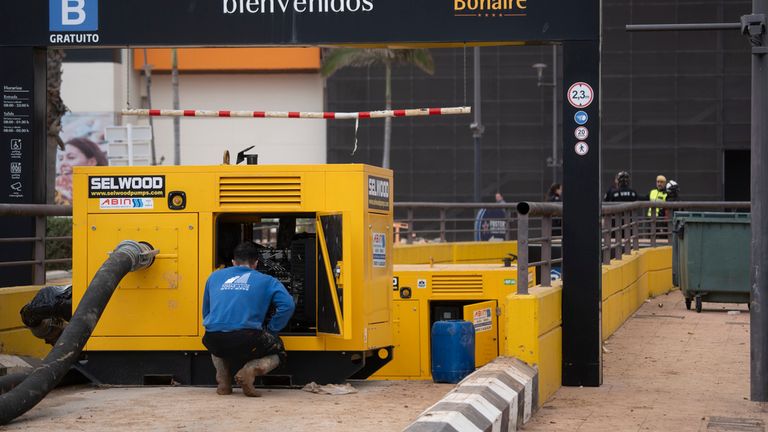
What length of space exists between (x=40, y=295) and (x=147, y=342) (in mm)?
1151

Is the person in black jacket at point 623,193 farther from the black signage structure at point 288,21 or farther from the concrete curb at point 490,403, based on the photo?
the concrete curb at point 490,403

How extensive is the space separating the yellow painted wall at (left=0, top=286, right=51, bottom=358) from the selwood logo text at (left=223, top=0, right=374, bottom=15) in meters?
3.32

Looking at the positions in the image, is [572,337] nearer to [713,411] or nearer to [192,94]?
[713,411]

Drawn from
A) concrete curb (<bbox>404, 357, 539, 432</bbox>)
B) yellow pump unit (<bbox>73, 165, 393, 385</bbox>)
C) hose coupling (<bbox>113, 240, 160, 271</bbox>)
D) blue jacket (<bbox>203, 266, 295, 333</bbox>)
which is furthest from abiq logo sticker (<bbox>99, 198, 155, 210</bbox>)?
concrete curb (<bbox>404, 357, 539, 432</bbox>)

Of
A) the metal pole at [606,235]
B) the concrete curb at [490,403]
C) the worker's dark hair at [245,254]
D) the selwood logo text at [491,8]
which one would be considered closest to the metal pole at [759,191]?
the selwood logo text at [491,8]

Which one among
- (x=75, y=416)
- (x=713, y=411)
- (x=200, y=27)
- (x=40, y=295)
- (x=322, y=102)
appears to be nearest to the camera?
(x=75, y=416)

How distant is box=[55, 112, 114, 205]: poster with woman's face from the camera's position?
2435 inches

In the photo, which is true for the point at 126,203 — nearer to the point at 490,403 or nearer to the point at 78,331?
the point at 78,331

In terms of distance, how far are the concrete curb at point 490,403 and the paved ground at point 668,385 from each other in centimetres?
30

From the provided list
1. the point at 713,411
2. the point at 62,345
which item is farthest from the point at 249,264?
the point at 713,411

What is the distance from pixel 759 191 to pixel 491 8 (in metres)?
3.00

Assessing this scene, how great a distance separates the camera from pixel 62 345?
32.4 ft

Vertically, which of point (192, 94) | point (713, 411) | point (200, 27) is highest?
point (192, 94)

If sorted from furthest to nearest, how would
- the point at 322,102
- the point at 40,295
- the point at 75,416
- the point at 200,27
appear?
1. the point at 322,102
2. the point at 200,27
3. the point at 40,295
4. the point at 75,416
